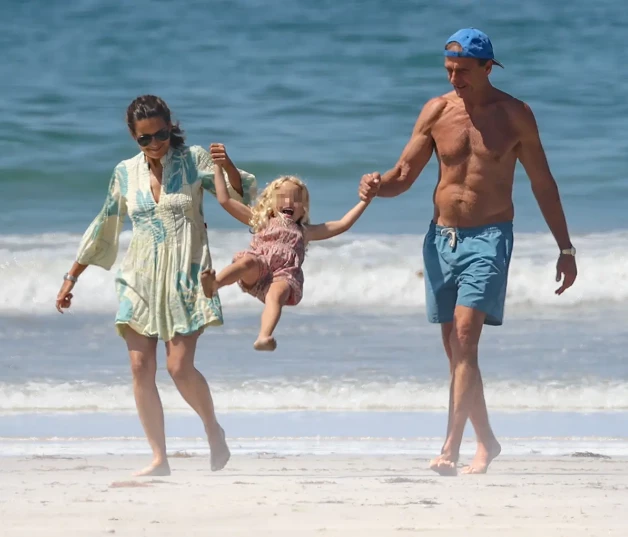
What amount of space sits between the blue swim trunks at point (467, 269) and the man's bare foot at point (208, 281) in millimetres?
1040

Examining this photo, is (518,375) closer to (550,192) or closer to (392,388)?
(392,388)

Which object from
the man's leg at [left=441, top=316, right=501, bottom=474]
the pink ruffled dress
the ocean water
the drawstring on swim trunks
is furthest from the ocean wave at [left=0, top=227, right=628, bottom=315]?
the pink ruffled dress

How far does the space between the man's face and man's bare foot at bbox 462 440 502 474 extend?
60.5 inches

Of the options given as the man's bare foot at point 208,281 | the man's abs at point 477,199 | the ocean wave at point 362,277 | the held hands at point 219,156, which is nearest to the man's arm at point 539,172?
the man's abs at point 477,199

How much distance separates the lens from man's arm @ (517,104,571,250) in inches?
218

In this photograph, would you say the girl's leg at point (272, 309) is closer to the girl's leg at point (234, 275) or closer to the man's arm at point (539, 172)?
the girl's leg at point (234, 275)

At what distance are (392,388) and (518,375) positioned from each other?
82 cm

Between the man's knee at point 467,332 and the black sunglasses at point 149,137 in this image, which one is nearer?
the black sunglasses at point 149,137

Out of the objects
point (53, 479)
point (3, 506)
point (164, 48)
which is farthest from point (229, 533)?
point (164, 48)

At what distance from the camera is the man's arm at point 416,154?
5.64 meters

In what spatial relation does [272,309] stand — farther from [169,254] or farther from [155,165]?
[155,165]

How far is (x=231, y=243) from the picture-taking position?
1181cm

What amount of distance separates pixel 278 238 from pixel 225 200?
11.7 inches

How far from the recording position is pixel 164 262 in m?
5.33
